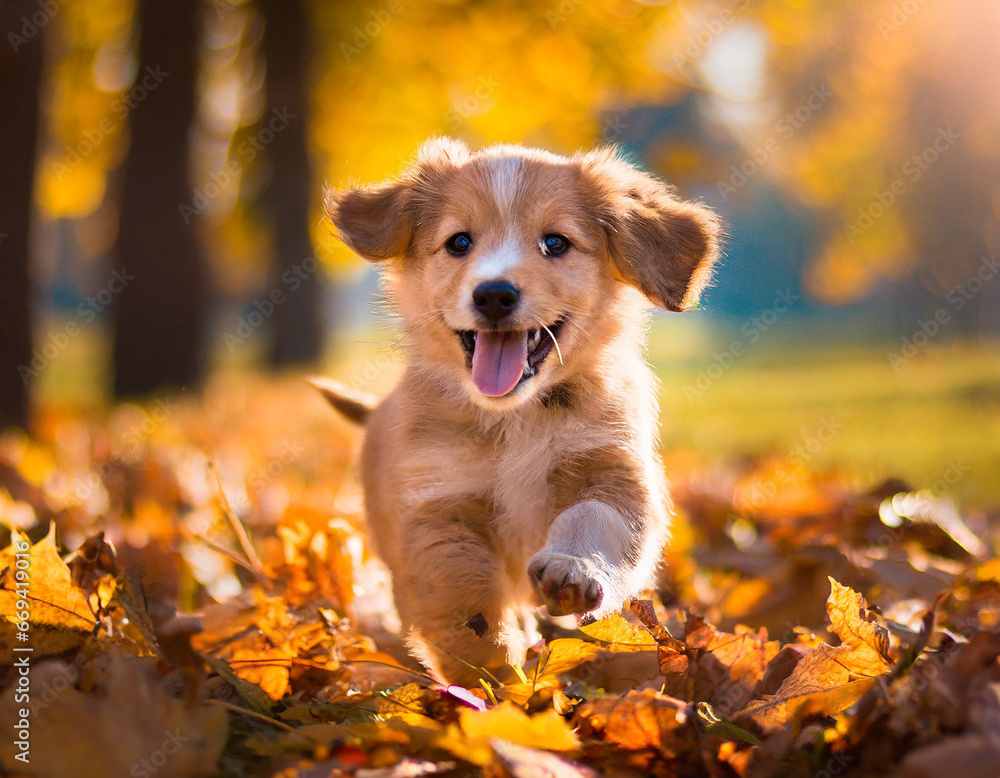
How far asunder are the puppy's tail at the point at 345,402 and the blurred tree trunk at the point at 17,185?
5.92ft

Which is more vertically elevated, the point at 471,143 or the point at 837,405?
the point at 471,143

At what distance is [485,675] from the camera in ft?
7.50

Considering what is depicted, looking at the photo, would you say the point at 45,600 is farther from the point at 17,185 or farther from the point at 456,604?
the point at 17,185

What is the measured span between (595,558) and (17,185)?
421 centimetres

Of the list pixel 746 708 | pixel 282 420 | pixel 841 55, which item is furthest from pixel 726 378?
pixel 746 708

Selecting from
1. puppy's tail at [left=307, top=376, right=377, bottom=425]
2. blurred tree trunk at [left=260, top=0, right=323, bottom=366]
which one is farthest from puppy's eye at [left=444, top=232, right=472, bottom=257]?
blurred tree trunk at [left=260, top=0, right=323, bottom=366]

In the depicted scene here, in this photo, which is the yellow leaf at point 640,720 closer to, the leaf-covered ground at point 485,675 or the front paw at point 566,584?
the leaf-covered ground at point 485,675

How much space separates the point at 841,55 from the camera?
21.3 metres

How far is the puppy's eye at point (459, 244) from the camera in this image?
10.3 feet

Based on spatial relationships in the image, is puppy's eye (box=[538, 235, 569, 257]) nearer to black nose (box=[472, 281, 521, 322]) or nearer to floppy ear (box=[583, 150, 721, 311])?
floppy ear (box=[583, 150, 721, 311])

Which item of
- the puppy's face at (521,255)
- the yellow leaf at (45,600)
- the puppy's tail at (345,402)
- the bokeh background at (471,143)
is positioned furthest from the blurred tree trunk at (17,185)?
the yellow leaf at (45,600)

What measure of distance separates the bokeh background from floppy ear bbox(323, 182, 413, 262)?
33cm

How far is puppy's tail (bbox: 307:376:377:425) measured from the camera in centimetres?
378

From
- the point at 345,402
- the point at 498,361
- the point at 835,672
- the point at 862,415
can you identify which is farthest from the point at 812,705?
the point at 862,415
